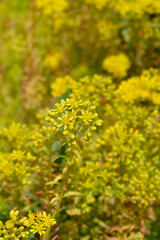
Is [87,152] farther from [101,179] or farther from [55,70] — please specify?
[55,70]

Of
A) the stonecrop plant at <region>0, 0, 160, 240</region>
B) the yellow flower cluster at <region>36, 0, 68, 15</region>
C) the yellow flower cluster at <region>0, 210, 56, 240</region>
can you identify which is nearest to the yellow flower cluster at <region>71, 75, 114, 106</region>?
the stonecrop plant at <region>0, 0, 160, 240</region>

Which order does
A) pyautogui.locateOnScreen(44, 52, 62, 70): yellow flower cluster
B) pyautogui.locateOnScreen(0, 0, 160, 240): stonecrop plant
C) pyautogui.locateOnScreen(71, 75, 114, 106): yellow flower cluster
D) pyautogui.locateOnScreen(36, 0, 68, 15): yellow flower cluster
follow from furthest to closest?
pyautogui.locateOnScreen(44, 52, 62, 70): yellow flower cluster < pyautogui.locateOnScreen(36, 0, 68, 15): yellow flower cluster < pyautogui.locateOnScreen(71, 75, 114, 106): yellow flower cluster < pyautogui.locateOnScreen(0, 0, 160, 240): stonecrop plant

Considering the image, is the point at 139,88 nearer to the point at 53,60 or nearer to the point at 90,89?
the point at 90,89

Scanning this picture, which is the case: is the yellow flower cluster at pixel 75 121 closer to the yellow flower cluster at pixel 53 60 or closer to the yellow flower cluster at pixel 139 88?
the yellow flower cluster at pixel 139 88

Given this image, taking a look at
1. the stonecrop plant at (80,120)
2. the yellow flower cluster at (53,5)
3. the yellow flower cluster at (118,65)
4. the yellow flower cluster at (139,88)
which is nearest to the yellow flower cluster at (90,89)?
the stonecrop plant at (80,120)

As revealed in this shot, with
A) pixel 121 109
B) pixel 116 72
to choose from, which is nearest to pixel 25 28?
pixel 116 72

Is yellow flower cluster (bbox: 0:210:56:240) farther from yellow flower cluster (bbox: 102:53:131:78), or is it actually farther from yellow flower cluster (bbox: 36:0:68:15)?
yellow flower cluster (bbox: 36:0:68:15)
